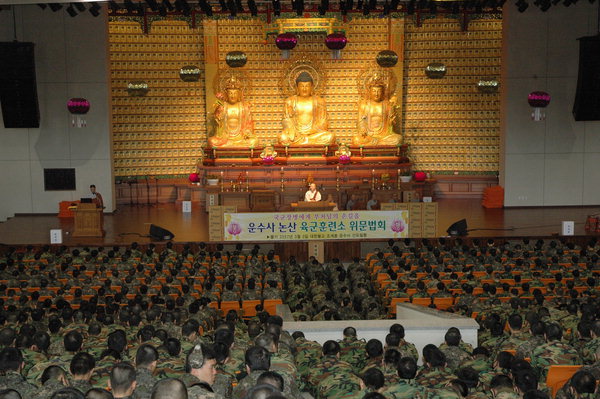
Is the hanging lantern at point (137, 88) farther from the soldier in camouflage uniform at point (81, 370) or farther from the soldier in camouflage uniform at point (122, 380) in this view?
the soldier in camouflage uniform at point (122, 380)

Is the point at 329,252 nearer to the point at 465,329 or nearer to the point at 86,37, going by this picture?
the point at 465,329

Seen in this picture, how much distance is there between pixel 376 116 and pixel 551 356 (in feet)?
52.5

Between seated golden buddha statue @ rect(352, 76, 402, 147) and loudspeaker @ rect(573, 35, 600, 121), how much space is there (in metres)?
5.10

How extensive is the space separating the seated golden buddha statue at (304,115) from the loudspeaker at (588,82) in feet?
22.5

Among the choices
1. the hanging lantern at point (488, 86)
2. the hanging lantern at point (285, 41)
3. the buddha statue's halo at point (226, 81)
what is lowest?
the hanging lantern at point (488, 86)

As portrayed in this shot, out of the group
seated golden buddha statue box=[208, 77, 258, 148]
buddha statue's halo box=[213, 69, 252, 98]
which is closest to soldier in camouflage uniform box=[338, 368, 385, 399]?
seated golden buddha statue box=[208, 77, 258, 148]

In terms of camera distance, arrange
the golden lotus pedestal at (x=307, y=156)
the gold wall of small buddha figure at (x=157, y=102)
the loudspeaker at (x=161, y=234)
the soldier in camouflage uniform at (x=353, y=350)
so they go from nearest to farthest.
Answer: the soldier in camouflage uniform at (x=353, y=350) < the loudspeaker at (x=161, y=234) < the golden lotus pedestal at (x=307, y=156) < the gold wall of small buddha figure at (x=157, y=102)

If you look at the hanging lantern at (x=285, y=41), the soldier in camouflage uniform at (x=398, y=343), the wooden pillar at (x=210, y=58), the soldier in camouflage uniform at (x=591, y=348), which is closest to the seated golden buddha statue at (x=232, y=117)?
the wooden pillar at (x=210, y=58)

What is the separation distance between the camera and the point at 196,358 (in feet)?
19.7

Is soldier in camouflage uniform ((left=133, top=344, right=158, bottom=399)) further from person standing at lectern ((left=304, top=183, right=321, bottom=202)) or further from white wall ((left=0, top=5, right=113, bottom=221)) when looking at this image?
white wall ((left=0, top=5, right=113, bottom=221))

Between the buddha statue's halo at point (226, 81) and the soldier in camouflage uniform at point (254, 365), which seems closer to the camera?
the soldier in camouflage uniform at point (254, 365)

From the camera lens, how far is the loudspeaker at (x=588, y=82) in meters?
19.2

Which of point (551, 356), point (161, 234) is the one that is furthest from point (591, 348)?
point (161, 234)

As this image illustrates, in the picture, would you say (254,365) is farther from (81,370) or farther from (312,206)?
(312,206)
